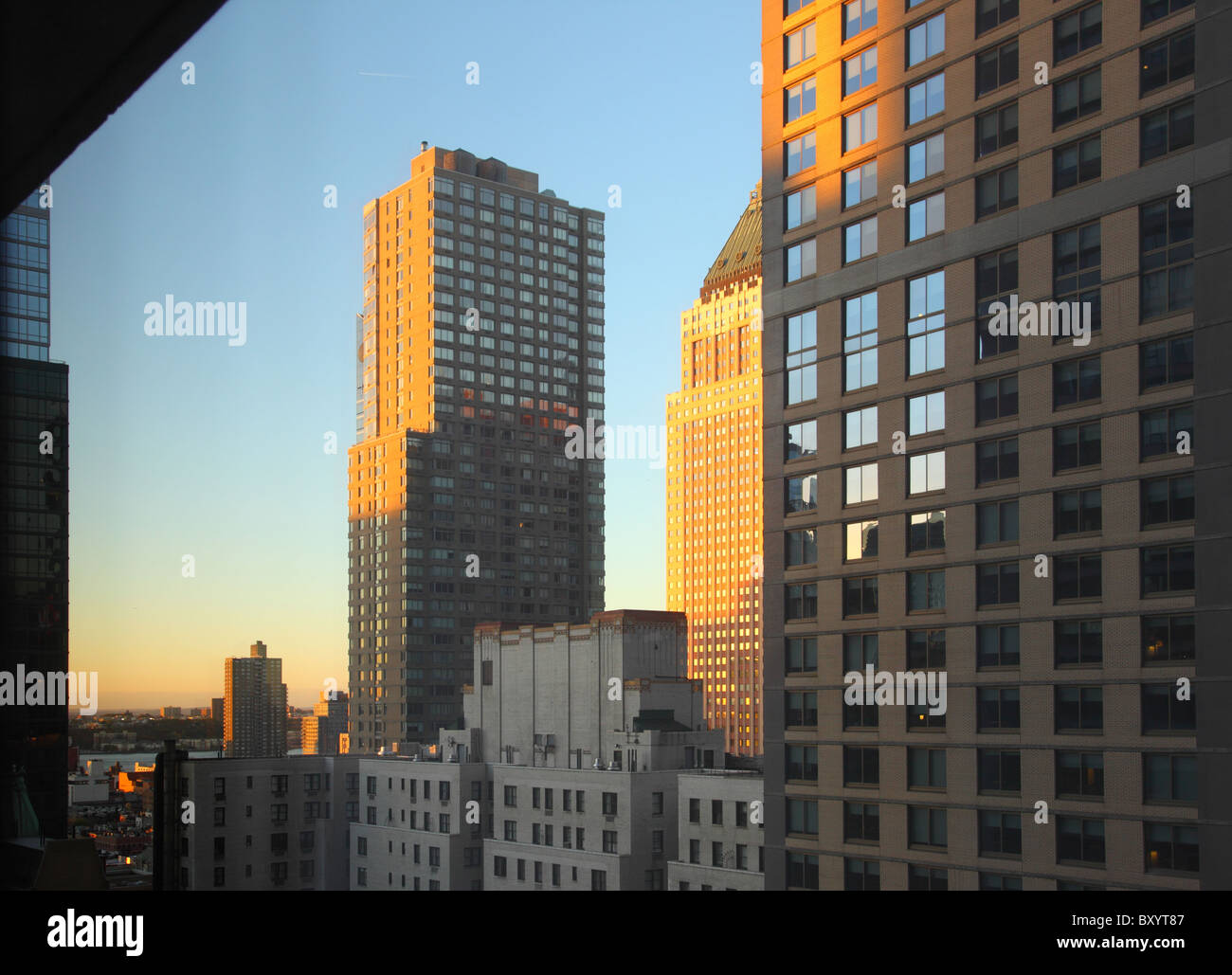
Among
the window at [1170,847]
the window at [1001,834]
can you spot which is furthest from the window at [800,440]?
the window at [1170,847]

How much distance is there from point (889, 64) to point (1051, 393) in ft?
35.9

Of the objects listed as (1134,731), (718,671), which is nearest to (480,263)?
(718,671)

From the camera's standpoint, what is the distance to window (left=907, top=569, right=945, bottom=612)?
3086 centimetres

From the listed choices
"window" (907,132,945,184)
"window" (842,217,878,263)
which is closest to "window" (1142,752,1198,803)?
"window" (842,217,878,263)

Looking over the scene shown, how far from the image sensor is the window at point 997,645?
2880cm

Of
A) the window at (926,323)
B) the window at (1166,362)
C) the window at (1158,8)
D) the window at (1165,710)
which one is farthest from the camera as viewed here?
the window at (926,323)

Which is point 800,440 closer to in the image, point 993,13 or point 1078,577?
point 1078,577

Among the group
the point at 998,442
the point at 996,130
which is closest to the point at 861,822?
the point at 998,442

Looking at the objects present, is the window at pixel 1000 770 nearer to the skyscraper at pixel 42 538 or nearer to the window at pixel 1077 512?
the window at pixel 1077 512

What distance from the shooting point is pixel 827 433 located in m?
34.8

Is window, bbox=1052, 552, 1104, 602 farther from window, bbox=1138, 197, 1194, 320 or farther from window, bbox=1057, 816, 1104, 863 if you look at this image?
window, bbox=1138, 197, 1194, 320

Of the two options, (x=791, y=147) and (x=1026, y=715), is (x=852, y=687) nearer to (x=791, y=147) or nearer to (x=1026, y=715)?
(x=1026, y=715)

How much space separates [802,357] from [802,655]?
8.72 m

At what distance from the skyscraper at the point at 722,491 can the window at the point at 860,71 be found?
93.8 metres
